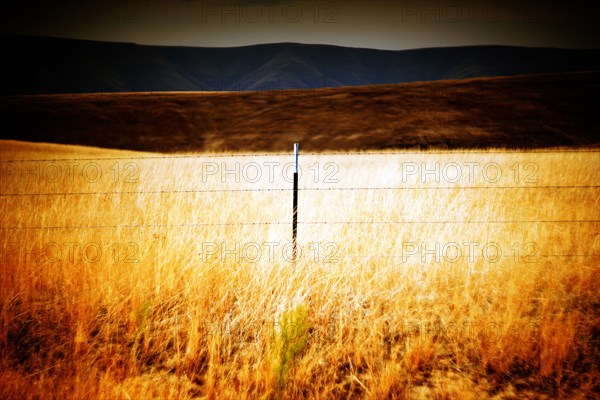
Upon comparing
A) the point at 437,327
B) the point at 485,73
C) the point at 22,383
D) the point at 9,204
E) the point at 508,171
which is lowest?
the point at 22,383

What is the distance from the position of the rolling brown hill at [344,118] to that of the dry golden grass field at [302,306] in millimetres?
23115

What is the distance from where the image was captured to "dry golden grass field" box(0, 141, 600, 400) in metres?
2.55

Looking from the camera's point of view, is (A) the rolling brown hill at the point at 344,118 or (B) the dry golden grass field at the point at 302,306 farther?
(A) the rolling brown hill at the point at 344,118

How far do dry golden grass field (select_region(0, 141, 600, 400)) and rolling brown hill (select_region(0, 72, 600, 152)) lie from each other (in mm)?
23115

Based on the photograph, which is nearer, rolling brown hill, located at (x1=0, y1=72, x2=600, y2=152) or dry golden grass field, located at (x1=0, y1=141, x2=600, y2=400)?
dry golden grass field, located at (x1=0, y1=141, x2=600, y2=400)

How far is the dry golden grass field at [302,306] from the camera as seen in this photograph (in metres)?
2.55

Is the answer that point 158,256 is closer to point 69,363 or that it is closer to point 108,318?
point 108,318

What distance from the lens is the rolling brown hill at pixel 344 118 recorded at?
28172 millimetres

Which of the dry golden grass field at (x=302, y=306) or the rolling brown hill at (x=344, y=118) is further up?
the rolling brown hill at (x=344, y=118)

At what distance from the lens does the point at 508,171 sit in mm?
10383

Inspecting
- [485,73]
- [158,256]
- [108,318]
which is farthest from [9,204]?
[485,73]

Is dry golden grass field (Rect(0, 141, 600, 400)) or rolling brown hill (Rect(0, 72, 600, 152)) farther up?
rolling brown hill (Rect(0, 72, 600, 152))

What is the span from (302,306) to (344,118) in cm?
3268

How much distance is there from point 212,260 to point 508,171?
1017 cm
